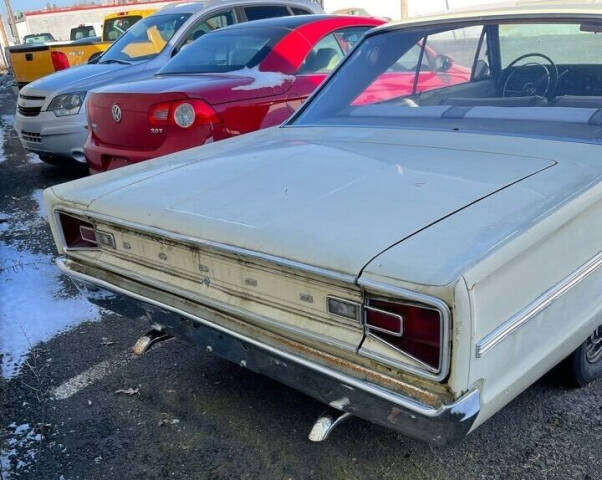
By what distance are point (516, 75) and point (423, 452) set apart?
6.30 ft

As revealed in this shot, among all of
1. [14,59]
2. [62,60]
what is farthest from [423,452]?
[14,59]

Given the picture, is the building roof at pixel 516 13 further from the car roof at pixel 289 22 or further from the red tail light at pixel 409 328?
the car roof at pixel 289 22

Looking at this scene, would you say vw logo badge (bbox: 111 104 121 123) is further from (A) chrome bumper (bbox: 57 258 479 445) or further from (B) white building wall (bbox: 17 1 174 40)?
(B) white building wall (bbox: 17 1 174 40)

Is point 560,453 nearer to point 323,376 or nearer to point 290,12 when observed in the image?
point 323,376

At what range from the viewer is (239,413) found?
108 inches

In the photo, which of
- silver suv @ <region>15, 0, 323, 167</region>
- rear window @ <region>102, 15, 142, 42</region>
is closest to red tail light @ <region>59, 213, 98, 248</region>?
silver suv @ <region>15, 0, 323, 167</region>

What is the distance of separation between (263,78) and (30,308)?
2411 millimetres

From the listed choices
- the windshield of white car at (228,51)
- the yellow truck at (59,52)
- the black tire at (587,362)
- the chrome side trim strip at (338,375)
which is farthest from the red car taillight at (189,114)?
the yellow truck at (59,52)

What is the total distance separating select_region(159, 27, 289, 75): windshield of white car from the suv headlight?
1700 millimetres

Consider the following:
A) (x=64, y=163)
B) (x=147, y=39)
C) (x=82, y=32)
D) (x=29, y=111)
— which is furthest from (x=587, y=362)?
(x=82, y=32)

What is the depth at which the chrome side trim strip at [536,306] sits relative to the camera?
167 cm

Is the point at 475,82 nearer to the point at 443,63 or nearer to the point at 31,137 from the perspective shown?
the point at 443,63

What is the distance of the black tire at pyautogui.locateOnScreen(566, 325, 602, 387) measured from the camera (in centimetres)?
254

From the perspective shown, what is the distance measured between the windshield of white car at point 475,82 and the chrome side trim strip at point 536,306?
63 cm
